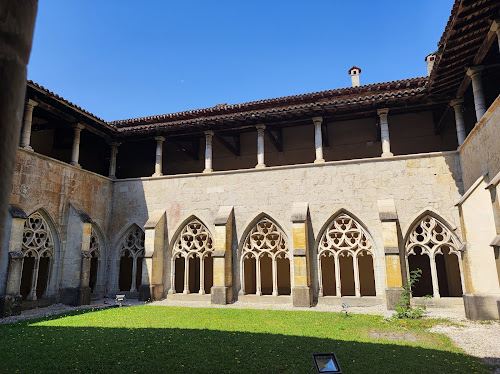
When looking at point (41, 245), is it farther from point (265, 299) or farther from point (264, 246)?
point (265, 299)

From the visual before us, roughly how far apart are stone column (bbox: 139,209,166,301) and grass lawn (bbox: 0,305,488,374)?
337 cm

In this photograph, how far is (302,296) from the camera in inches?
425

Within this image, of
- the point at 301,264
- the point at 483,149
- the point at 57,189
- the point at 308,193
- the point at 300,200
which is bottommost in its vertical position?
the point at 301,264

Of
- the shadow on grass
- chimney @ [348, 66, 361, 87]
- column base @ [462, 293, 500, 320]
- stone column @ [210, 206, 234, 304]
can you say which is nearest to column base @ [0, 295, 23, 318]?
the shadow on grass

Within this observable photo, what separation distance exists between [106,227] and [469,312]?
1203 centimetres

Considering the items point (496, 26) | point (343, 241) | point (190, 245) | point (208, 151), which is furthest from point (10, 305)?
point (496, 26)

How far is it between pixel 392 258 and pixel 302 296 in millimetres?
2812

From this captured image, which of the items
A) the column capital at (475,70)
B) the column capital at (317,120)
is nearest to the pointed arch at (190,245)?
the column capital at (317,120)

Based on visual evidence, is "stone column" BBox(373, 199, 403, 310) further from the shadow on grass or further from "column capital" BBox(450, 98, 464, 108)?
the shadow on grass

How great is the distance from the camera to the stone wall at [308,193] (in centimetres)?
1101

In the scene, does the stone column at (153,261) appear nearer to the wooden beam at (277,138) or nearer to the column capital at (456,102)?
the wooden beam at (277,138)

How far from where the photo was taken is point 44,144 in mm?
15117

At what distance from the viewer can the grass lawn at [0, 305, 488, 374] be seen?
490 centimetres

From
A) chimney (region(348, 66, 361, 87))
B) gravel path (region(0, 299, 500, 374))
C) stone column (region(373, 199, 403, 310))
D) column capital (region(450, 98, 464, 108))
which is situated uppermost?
chimney (region(348, 66, 361, 87))
